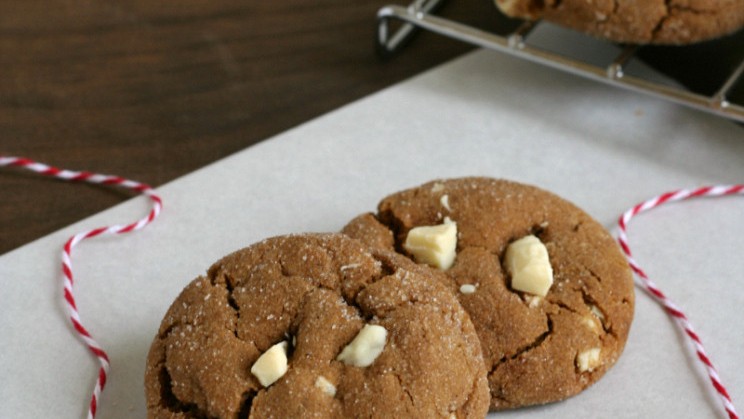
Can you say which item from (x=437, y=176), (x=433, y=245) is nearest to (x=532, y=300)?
(x=433, y=245)

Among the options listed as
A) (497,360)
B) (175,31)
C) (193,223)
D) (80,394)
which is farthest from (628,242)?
(175,31)

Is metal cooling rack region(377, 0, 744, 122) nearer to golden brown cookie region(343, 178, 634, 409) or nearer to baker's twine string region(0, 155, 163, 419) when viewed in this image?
golden brown cookie region(343, 178, 634, 409)

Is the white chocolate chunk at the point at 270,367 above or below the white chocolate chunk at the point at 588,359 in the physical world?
above

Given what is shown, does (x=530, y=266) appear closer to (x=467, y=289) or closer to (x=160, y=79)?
(x=467, y=289)

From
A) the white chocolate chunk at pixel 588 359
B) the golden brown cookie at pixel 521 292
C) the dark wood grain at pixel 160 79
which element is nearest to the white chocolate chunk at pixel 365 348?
the golden brown cookie at pixel 521 292

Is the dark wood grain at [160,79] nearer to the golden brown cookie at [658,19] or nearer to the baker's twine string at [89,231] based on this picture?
the baker's twine string at [89,231]

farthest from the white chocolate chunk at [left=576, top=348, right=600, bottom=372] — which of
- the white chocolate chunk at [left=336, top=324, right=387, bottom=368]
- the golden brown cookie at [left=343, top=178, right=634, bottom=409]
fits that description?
the white chocolate chunk at [left=336, top=324, right=387, bottom=368]

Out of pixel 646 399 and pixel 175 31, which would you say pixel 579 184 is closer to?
pixel 646 399
